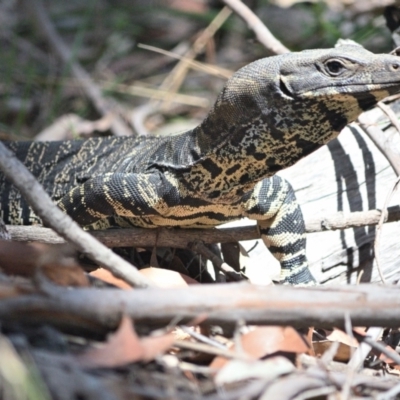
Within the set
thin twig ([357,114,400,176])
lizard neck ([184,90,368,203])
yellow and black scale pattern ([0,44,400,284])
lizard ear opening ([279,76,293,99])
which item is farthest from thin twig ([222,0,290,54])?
lizard ear opening ([279,76,293,99])

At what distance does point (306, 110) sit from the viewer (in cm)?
329

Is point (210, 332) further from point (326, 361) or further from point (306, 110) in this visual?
point (306, 110)

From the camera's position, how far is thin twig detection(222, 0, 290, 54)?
17.2ft

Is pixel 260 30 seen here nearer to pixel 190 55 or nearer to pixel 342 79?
pixel 342 79

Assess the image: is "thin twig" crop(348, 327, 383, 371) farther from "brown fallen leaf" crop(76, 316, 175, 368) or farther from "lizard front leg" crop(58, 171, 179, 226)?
"lizard front leg" crop(58, 171, 179, 226)

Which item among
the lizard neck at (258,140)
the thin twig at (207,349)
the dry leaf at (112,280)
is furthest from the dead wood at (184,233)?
the thin twig at (207,349)

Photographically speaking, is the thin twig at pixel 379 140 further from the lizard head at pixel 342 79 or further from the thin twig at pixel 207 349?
the thin twig at pixel 207 349

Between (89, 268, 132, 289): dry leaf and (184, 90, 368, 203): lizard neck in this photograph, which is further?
(184, 90, 368, 203): lizard neck

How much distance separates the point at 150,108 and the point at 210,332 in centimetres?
498

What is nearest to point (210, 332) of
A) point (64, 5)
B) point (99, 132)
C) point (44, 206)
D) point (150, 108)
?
point (44, 206)

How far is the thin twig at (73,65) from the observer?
271 inches

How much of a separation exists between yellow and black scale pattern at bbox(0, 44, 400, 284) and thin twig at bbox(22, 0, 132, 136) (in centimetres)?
212

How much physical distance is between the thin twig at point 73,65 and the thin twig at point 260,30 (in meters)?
1.79

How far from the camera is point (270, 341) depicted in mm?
2520
